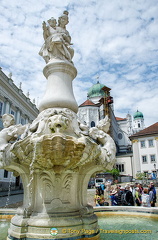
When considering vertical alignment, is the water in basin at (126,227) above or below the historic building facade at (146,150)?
below

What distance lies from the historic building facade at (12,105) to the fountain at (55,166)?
18143 mm

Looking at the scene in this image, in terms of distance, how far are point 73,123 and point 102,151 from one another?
0.83m

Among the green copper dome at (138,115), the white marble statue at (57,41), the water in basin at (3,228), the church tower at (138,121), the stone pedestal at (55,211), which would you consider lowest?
the water in basin at (3,228)

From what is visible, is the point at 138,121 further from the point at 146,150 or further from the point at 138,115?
the point at 146,150

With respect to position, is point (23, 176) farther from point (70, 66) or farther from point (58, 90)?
point (70, 66)

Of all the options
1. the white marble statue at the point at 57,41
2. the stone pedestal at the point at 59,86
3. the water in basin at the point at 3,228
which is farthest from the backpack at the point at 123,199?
the white marble statue at the point at 57,41

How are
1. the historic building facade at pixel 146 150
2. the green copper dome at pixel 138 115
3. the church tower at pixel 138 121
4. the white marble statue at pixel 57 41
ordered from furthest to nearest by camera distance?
the green copper dome at pixel 138 115 < the church tower at pixel 138 121 < the historic building facade at pixel 146 150 < the white marble statue at pixel 57 41

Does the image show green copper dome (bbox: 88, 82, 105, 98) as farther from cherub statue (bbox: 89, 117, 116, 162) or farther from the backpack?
cherub statue (bbox: 89, 117, 116, 162)

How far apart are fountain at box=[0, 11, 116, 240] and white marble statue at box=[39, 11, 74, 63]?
1.21m

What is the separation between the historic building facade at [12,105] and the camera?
2274 cm

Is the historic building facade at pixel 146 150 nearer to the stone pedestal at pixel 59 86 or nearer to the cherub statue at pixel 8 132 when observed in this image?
the stone pedestal at pixel 59 86

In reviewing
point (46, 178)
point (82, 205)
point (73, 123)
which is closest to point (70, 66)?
point (73, 123)

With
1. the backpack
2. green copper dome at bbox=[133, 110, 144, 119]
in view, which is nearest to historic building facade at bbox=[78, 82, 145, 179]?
green copper dome at bbox=[133, 110, 144, 119]

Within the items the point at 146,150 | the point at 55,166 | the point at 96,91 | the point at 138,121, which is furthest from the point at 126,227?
the point at 138,121
